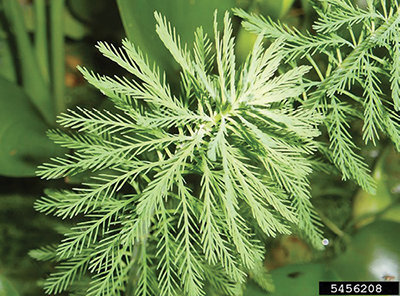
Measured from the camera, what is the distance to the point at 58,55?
93 cm

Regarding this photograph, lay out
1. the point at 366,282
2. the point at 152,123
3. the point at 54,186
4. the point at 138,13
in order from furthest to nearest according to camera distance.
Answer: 1. the point at 54,186
2. the point at 366,282
3. the point at 138,13
4. the point at 152,123


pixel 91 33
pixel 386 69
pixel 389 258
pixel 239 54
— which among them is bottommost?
pixel 389 258

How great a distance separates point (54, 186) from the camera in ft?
2.94

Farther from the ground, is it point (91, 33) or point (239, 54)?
point (91, 33)

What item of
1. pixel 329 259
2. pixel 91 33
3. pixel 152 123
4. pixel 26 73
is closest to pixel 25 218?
pixel 26 73

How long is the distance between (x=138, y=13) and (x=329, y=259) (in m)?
0.68

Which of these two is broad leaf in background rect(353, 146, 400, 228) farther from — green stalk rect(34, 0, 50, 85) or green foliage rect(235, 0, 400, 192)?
green stalk rect(34, 0, 50, 85)

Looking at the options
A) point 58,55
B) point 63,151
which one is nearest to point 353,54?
point 63,151

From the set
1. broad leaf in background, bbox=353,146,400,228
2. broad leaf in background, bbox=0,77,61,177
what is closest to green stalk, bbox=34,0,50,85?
→ broad leaf in background, bbox=0,77,61,177

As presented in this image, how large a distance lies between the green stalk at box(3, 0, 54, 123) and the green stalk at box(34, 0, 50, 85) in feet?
0.14

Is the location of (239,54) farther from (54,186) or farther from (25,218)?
(25,218)

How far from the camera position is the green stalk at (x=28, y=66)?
880 mm

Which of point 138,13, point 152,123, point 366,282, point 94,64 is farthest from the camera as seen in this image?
point 94,64

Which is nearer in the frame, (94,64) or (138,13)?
(138,13)
